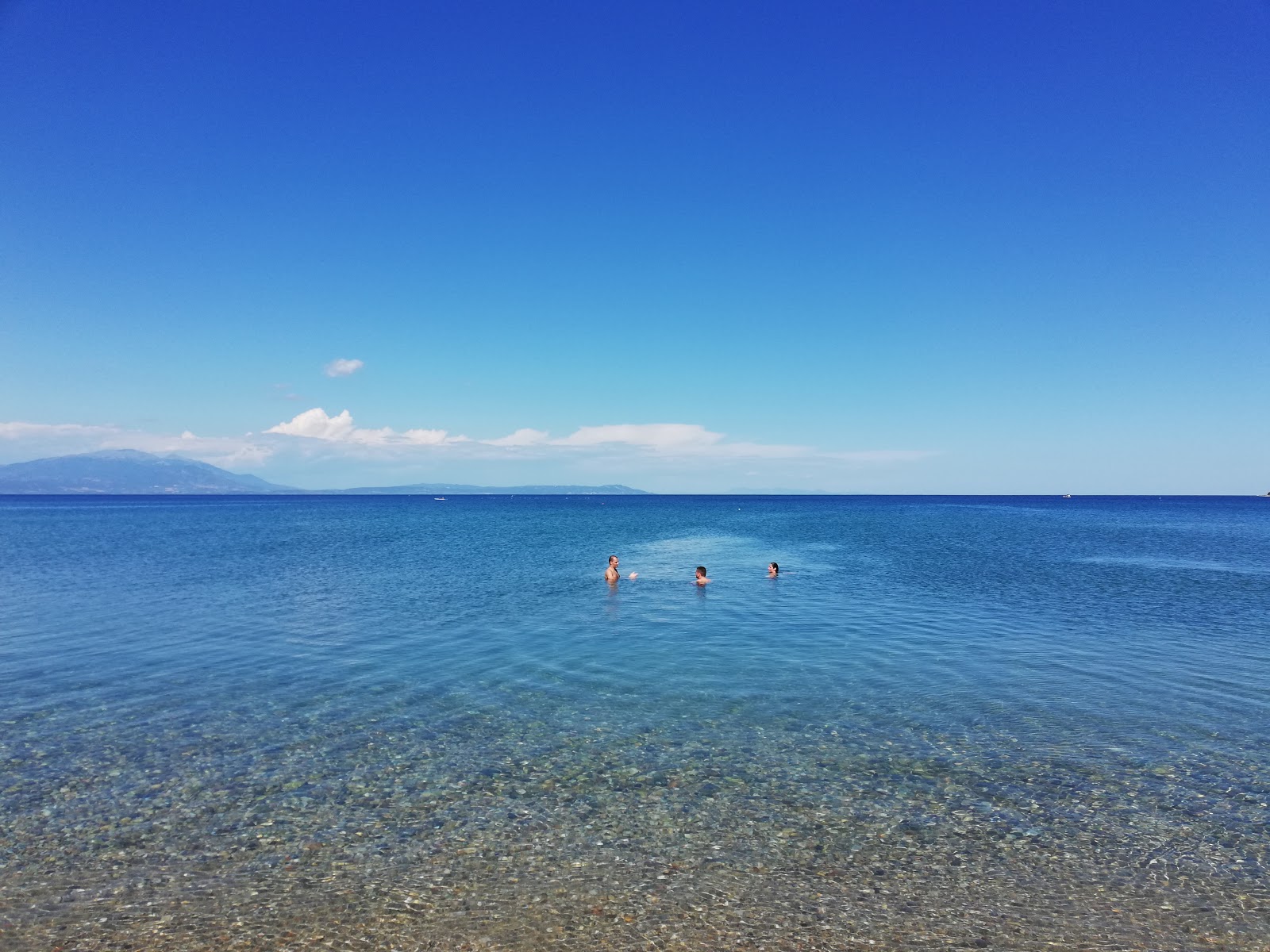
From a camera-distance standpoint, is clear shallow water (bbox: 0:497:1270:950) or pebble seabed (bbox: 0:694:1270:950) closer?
pebble seabed (bbox: 0:694:1270:950)

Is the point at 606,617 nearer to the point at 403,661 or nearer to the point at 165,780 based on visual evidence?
the point at 403,661

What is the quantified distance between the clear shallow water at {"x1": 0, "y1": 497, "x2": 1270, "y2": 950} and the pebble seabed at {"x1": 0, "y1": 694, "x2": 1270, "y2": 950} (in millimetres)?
→ 58

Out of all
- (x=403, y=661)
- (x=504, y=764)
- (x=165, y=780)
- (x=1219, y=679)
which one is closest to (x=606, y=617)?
(x=403, y=661)

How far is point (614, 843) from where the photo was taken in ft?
37.5

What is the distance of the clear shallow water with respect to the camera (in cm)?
955

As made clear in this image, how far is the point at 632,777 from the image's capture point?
13938 millimetres

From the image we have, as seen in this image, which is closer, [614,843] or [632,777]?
[614,843]

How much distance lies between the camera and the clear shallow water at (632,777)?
955cm

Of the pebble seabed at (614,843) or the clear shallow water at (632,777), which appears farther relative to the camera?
the clear shallow water at (632,777)

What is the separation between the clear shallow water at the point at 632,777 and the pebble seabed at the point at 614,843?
6 cm

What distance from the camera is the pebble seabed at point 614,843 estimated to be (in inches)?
364

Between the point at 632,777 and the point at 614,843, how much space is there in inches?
99.4

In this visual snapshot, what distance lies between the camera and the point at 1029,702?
61.8 ft

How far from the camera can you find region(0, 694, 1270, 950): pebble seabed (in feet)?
30.4
